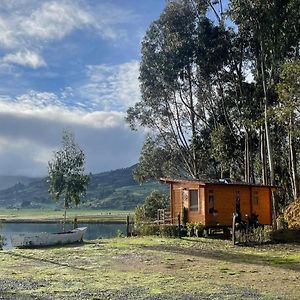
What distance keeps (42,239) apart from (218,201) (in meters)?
10.3

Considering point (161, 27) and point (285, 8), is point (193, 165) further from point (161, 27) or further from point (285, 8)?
point (285, 8)

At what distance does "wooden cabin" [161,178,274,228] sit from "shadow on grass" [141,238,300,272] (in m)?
5.31

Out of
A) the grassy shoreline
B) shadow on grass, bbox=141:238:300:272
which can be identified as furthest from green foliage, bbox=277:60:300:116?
the grassy shoreline

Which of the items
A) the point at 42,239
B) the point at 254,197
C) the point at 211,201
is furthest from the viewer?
the point at 254,197

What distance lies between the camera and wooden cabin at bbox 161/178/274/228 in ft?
92.2

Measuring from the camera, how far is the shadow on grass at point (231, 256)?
52.8 ft

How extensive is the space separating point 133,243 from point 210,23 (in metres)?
19.4

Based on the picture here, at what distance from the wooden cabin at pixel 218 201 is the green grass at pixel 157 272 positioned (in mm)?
5764

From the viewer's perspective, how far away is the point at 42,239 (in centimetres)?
2589

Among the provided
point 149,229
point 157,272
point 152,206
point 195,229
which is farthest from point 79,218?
point 157,272

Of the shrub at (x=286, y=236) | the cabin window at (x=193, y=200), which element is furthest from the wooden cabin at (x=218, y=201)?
the shrub at (x=286, y=236)

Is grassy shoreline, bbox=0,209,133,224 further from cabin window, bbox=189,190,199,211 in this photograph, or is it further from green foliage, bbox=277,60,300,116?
green foliage, bbox=277,60,300,116

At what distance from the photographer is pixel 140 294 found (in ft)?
35.3

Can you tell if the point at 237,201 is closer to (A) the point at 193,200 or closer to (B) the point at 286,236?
(A) the point at 193,200
